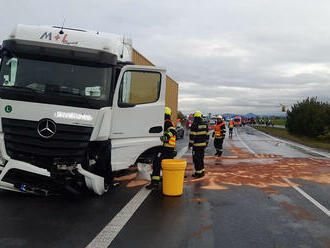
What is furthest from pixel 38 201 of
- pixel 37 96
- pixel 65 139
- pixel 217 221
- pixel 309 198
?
pixel 309 198

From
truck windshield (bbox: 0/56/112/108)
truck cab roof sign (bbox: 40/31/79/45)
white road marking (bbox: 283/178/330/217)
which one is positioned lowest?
white road marking (bbox: 283/178/330/217)

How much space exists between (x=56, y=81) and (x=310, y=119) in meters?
32.5

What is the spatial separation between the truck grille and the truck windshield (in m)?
0.43

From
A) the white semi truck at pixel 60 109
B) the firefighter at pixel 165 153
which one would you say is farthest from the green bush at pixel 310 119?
the white semi truck at pixel 60 109

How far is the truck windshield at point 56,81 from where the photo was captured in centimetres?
541

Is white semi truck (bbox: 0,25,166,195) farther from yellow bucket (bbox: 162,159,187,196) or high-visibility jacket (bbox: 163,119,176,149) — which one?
high-visibility jacket (bbox: 163,119,176,149)

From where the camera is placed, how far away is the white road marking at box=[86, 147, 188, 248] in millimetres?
4176

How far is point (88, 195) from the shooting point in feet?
21.5

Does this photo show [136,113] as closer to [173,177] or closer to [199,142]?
[173,177]

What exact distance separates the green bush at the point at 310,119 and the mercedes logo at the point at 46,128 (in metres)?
27.9

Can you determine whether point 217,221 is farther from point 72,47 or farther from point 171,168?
point 72,47

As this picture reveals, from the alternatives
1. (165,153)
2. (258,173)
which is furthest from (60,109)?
(258,173)

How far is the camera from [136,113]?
6.27 meters

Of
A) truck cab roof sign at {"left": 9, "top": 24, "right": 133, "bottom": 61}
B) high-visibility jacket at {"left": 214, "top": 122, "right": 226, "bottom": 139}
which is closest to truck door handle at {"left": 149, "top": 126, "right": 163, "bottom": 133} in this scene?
truck cab roof sign at {"left": 9, "top": 24, "right": 133, "bottom": 61}
